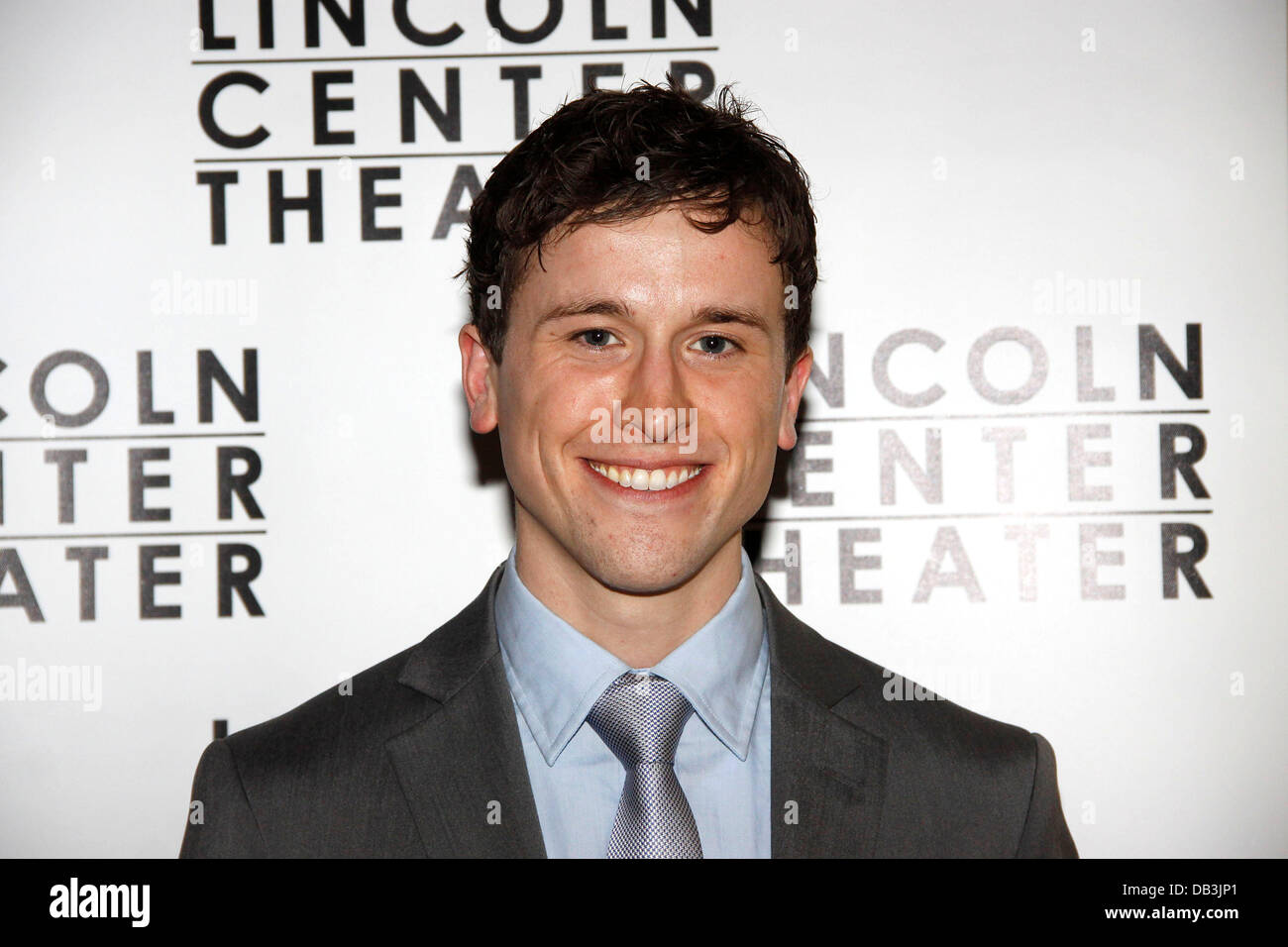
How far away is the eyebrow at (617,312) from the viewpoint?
62.9 inches

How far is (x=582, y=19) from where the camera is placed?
2.42 metres

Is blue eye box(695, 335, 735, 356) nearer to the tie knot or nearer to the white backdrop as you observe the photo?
the tie knot

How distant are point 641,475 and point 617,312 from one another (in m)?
0.25

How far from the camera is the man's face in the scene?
5.23 feet

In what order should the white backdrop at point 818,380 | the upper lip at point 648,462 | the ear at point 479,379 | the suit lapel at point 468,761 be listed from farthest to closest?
1. the white backdrop at point 818,380
2. the ear at point 479,379
3. the upper lip at point 648,462
4. the suit lapel at point 468,761

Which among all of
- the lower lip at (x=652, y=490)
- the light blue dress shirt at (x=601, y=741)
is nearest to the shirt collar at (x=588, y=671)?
the light blue dress shirt at (x=601, y=741)

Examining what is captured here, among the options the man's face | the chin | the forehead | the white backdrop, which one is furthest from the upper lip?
the white backdrop

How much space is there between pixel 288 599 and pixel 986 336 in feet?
5.46

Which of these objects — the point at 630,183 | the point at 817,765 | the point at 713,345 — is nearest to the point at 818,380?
the point at 713,345

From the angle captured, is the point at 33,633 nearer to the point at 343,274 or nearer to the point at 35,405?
the point at 35,405

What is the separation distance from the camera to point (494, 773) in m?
1.51

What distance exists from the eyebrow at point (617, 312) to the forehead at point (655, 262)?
0.02 meters

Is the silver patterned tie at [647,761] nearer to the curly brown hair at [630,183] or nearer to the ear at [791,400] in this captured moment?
the ear at [791,400]
